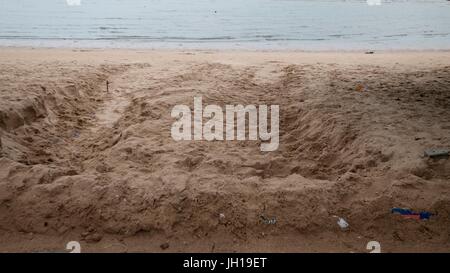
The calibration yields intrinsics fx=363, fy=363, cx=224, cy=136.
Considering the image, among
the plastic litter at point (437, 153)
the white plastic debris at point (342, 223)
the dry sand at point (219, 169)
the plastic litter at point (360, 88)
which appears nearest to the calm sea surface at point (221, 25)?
the plastic litter at point (360, 88)

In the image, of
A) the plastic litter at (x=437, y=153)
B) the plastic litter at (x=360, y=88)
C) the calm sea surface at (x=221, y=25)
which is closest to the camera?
the plastic litter at (x=437, y=153)

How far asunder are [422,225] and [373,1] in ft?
73.7

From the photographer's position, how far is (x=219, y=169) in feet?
11.9

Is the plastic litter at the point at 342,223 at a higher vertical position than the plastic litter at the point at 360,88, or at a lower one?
lower

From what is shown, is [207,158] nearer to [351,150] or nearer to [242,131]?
[242,131]

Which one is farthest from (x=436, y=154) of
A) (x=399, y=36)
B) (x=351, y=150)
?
(x=399, y=36)

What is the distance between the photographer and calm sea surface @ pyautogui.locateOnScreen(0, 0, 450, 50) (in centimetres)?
1228

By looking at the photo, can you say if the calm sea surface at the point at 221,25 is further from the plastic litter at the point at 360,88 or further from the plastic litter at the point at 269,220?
the plastic litter at the point at 269,220

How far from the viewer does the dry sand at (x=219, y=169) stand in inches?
109

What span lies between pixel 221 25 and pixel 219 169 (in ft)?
40.1

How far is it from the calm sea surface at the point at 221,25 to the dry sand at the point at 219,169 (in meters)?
6.55

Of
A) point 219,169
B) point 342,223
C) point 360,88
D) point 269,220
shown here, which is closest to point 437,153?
point 342,223

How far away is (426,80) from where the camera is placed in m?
5.98

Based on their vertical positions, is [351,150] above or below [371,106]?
below
